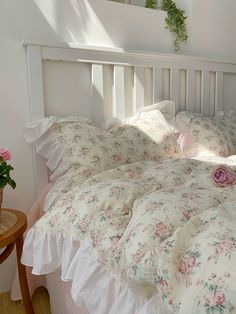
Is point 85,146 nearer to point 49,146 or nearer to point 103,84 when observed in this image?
point 49,146

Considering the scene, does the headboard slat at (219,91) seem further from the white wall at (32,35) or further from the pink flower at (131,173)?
the pink flower at (131,173)

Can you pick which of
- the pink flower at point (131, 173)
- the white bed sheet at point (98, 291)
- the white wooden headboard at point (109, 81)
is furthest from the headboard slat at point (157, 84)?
the white bed sheet at point (98, 291)

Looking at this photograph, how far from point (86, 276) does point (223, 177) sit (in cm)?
54

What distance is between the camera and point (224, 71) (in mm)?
2174

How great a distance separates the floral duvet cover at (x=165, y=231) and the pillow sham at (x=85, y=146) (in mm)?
166

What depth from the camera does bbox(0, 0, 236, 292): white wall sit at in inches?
56.6

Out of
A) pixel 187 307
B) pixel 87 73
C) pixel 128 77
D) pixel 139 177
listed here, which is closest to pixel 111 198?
pixel 139 177

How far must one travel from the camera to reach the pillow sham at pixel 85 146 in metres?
1.31

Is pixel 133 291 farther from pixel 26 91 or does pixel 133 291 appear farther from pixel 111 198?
pixel 26 91

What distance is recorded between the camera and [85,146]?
1342mm

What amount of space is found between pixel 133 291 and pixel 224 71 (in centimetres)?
189

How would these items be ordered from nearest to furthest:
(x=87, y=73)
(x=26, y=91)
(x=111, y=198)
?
(x=111, y=198) → (x=26, y=91) → (x=87, y=73)

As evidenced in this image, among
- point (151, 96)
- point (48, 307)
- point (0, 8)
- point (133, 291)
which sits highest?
point (0, 8)

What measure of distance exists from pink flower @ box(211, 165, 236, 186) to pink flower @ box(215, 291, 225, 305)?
53cm
